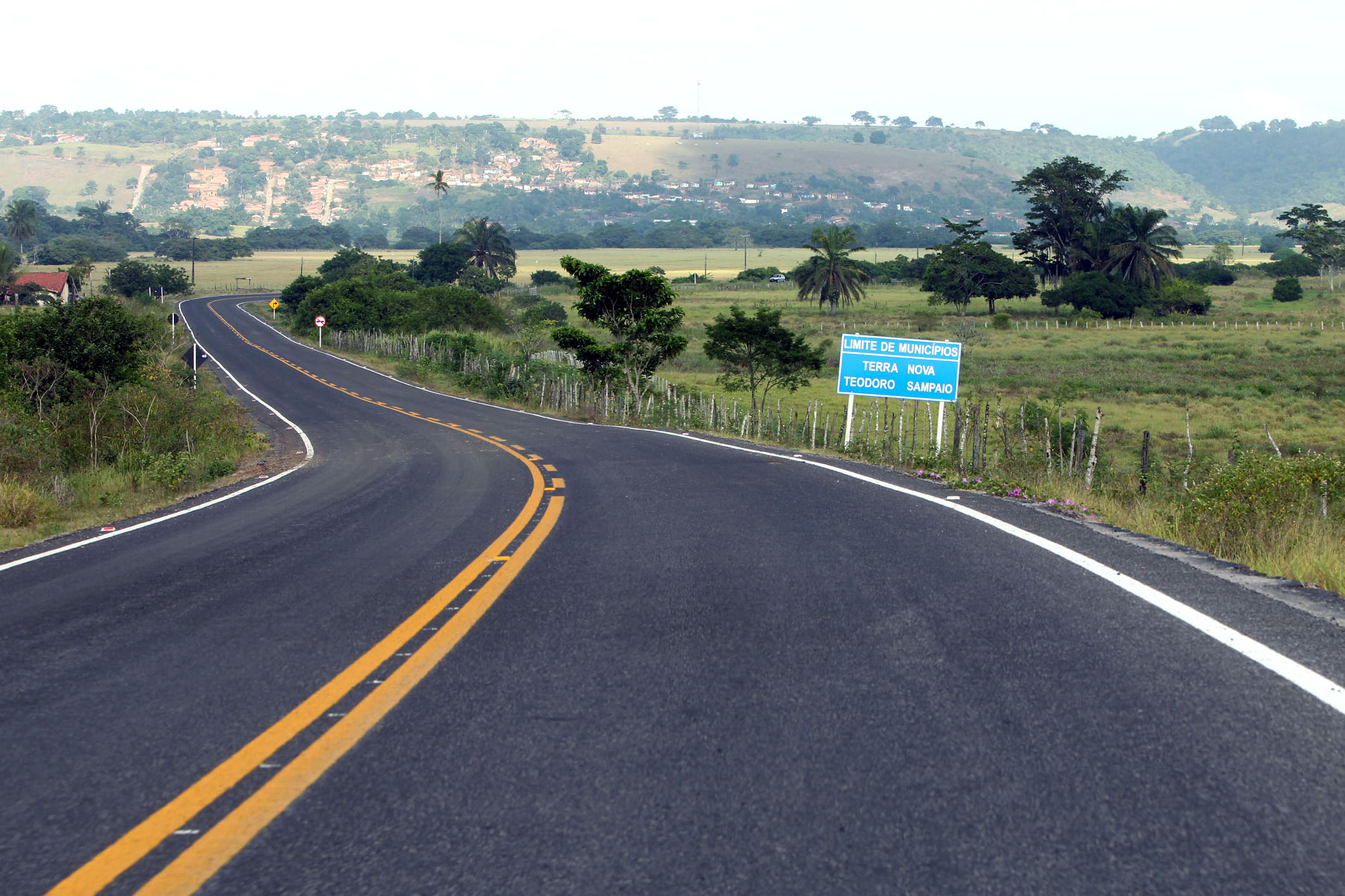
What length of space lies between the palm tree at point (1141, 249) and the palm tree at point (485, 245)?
199 ft

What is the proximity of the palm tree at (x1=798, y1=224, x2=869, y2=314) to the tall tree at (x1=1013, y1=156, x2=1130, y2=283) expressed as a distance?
18.7m

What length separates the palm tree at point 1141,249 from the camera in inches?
3691

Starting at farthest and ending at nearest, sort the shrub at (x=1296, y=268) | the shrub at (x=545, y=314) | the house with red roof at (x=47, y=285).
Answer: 1. the shrub at (x=1296, y=268)
2. the house with red roof at (x=47, y=285)
3. the shrub at (x=545, y=314)

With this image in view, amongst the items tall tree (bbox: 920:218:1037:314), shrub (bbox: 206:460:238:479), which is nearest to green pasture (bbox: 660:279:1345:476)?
tall tree (bbox: 920:218:1037:314)

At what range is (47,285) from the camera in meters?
91.4

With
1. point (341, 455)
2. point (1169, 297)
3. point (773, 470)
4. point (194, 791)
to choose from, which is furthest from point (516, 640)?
point (1169, 297)

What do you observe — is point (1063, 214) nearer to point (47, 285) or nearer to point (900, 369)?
point (900, 369)

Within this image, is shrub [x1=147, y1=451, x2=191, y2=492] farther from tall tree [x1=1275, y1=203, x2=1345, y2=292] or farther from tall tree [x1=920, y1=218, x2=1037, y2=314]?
tall tree [x1=1275, y1=203, x2=1345, y2=292]

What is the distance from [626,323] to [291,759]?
1212 inches

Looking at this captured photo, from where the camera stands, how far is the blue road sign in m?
17.8

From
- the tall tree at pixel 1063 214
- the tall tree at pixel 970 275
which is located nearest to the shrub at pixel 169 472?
the tall tree at pixel 970 275

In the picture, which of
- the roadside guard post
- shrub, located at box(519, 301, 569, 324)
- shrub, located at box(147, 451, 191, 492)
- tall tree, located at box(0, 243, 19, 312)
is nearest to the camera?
shrub, located at box(147, 451, 191, 492)

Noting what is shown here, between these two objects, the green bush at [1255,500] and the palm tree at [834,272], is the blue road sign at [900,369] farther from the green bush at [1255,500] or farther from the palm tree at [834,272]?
the palm tree at [834,272]

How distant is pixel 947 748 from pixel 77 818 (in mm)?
3032
